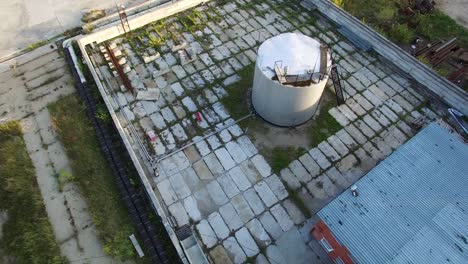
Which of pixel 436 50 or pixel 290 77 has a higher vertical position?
pixel 290 77

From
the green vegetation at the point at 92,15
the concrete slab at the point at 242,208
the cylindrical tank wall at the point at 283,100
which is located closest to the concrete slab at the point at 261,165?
the concrete slab at the point at 242,208

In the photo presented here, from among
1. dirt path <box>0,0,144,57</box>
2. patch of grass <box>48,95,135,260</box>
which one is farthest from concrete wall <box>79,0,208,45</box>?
dirt path <box>0,0,144,57</box>

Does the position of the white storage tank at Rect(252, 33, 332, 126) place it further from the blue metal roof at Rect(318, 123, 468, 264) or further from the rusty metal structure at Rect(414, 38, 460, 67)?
the rusty metal structure at Rect(414, 38, 460, 67)

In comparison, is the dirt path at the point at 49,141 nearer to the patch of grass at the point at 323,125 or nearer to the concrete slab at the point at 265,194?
the concrete slab at the point at 265,194

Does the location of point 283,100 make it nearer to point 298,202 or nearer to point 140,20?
point 298,202

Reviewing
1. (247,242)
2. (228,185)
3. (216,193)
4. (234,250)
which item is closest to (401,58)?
(228,185)

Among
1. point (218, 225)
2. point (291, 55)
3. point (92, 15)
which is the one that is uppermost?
point (291, 55)

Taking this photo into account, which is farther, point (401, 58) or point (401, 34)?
point (401, 34)
